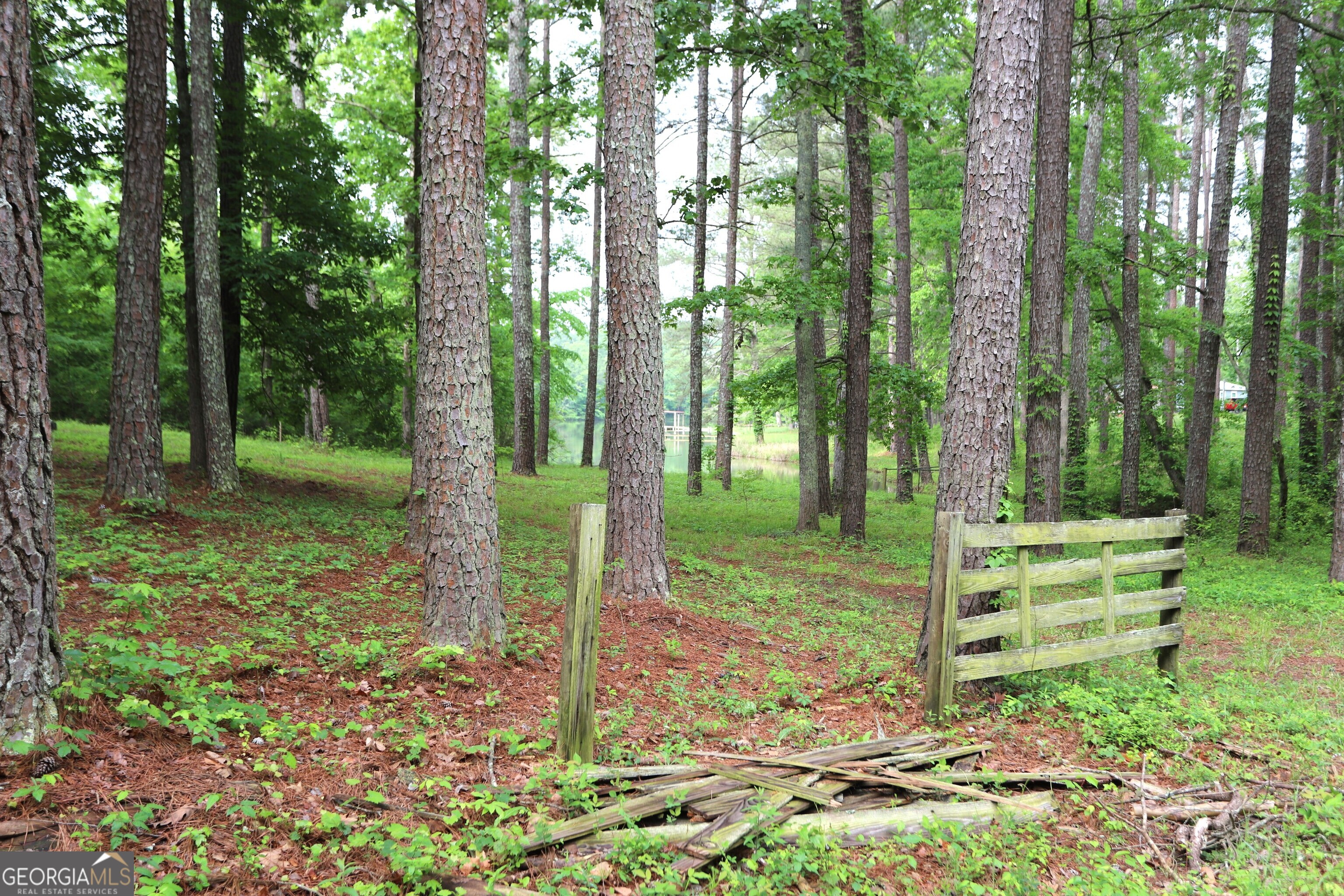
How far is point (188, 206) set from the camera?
1130cm

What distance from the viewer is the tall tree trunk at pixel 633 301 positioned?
7.17 m

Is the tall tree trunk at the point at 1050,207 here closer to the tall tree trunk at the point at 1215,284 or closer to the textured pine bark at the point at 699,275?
the tall tree trunk at the point at 1215,284

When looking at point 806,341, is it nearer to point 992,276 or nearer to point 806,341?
point 806,341

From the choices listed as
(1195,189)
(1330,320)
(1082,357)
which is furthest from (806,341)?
(1195,189)

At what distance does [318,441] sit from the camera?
22.1 metres

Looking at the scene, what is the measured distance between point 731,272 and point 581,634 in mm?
19454

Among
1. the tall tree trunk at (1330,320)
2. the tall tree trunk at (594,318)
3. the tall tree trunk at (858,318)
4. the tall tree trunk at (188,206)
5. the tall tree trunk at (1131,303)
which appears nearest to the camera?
the tall tree trunk at (188,206)

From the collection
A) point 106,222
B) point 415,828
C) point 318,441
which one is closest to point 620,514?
point 415,828

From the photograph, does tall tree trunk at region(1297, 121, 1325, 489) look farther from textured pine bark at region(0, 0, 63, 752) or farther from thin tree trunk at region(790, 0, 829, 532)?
textured pine bark at region(0, 0, 63, 752)

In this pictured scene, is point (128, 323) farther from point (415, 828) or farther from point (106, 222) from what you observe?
point (106, 222)

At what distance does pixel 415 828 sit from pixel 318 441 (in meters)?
21.0

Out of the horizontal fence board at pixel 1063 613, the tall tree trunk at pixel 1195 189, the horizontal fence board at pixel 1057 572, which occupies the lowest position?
the horizontal fence board at pixel 1063 613

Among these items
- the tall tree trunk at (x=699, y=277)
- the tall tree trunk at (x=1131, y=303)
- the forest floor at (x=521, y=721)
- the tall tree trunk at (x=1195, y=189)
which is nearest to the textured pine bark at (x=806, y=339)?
the tall tree trunk at (x=699, y=277)

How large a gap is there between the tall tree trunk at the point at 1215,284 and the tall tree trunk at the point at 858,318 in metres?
6.72
